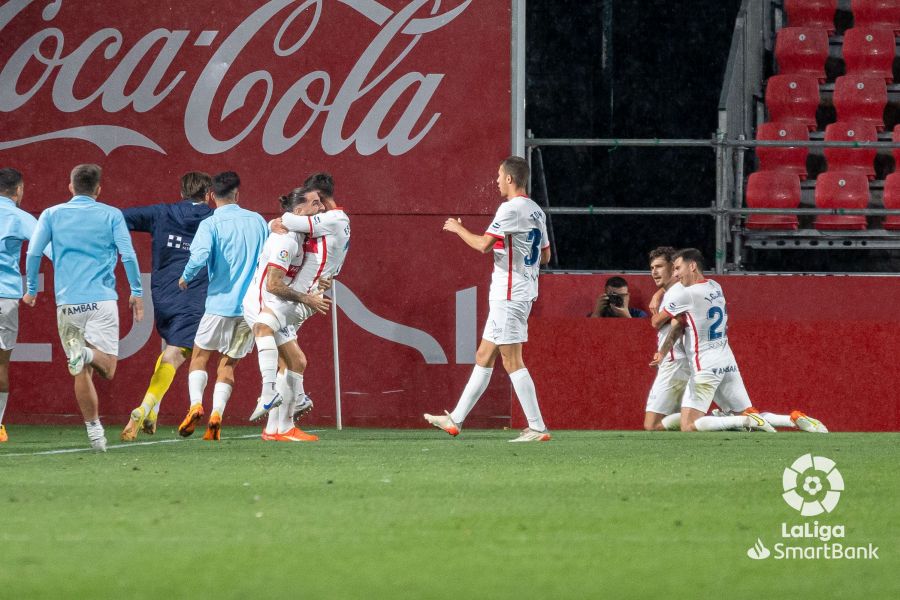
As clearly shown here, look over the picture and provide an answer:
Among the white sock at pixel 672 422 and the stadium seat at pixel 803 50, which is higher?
the stadium seat at pixel 803 50

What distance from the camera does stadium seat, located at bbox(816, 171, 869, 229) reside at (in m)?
14.6

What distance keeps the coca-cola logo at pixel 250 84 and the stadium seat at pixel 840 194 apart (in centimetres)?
454

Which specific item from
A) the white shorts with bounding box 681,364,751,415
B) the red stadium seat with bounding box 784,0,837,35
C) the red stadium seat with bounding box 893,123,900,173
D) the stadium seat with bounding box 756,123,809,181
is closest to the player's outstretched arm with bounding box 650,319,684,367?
the white shorts with bounding box 681,364,751,415

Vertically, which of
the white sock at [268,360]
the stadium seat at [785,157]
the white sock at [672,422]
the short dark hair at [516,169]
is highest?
the stadium seat at [785,157]

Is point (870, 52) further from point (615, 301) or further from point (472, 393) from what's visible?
point (472, 393)

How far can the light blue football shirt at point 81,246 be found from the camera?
30.5 ft

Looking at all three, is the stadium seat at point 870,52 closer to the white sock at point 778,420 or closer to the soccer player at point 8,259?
the white sock at point 778,420

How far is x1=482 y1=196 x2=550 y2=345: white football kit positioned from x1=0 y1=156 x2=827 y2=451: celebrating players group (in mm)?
10

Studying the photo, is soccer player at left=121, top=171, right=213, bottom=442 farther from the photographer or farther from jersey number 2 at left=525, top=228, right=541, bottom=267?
the photographer

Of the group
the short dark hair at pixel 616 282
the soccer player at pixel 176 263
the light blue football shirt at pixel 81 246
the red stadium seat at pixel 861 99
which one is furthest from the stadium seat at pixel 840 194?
the light blue football shirt at pixel 81 246

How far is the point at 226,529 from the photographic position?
16.4 feet

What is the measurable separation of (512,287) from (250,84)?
15.2 feet

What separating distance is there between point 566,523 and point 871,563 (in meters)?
1.24

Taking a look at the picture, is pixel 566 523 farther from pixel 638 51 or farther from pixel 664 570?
pixel 638 51
